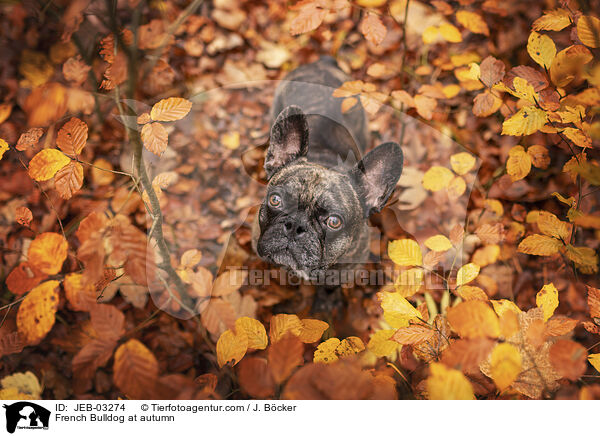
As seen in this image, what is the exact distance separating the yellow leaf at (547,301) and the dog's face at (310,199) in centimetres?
131

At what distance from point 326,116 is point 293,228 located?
165 cm

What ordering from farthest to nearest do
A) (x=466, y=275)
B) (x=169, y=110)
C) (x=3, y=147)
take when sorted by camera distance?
(x=466, y=275) < (x=169, y=110) < (x=3, y=147)

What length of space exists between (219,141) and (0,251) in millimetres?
2485

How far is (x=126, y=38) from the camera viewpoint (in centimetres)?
218

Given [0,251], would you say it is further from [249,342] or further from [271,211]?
[271,211]

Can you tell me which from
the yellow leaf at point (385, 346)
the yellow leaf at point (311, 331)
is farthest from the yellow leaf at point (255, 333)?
the yellow leaf at point (385, 346)

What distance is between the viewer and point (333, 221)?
2629 millimetres

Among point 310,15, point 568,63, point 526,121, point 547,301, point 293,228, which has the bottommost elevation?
point 293,228

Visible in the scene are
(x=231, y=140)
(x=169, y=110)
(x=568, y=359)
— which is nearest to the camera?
(x=568, y=359)

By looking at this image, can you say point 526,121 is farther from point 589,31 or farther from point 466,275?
point 466,275

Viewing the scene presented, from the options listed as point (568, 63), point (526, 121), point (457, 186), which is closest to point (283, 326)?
point (526, 121)

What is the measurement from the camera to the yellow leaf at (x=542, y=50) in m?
1.78

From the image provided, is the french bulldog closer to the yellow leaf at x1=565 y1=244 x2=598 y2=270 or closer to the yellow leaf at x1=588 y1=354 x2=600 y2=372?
the yellow leaf at x1=565 y1=244 x2=598 y2=270

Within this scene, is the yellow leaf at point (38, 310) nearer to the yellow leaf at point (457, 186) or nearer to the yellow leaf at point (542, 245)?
the yellow leaf at point (542, 245)
